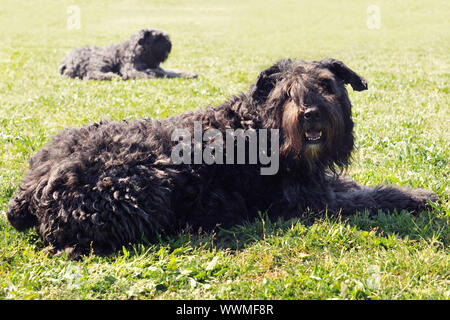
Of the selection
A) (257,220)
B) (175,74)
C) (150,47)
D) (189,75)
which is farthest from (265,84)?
(150,47)

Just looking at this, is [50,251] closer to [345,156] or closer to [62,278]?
[62,278]

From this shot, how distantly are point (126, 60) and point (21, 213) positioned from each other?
35.9 feet

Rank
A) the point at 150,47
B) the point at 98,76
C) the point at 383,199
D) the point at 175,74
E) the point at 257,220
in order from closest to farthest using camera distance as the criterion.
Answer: the point at 257,220, the point at 383,199, the point at 98,76, the point at 175,74, the point at 150,47

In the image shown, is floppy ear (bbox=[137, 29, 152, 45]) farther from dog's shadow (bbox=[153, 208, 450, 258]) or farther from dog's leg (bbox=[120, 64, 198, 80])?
dog's shadow (bbox=[153, 208, 450, 258])

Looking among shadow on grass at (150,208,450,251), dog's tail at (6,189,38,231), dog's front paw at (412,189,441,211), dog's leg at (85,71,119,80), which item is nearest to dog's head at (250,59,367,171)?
shadow on grass at (150,208,450,251)

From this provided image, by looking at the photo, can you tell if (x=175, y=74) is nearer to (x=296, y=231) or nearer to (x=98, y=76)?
(x=98, y=76)

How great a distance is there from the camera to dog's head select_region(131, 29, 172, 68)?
15.4 m

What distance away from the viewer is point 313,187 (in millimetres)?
5793

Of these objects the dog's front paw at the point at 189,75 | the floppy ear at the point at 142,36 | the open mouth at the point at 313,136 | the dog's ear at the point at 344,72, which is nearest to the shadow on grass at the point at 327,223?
the open mouth at the point at 313,136

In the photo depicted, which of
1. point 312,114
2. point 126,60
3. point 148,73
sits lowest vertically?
point 312,114

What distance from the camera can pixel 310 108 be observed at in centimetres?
522

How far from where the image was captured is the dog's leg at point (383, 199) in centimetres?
584

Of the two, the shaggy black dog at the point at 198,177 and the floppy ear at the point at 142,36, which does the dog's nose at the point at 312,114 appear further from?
the floppy ear at the point at 142,36

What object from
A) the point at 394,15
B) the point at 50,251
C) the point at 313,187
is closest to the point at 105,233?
the point at 50,251
